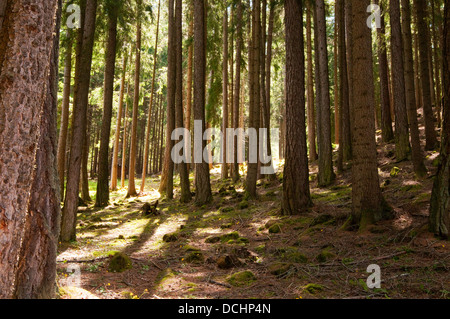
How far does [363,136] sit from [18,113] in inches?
240

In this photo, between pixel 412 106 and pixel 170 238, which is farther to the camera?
pixel 412 106

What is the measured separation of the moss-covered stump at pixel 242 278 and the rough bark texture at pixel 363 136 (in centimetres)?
284

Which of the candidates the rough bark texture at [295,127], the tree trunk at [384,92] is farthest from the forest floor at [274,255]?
the tree trunk at [384,92]

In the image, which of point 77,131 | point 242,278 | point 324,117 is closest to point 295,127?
point 324,117

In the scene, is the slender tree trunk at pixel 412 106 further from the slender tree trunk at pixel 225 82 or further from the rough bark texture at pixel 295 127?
the slender tree trunk at pixel 225 82

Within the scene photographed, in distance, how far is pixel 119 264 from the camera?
5.51 m

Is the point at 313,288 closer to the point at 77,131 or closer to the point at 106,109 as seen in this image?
the point at 77,131

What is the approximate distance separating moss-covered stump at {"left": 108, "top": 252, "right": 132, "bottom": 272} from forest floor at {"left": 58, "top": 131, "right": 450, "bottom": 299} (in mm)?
67

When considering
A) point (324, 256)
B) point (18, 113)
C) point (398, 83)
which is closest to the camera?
point (18, 113)

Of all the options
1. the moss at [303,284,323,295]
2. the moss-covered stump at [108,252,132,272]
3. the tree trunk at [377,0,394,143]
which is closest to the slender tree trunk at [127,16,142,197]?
the tree trunk at [377,0,394,143]

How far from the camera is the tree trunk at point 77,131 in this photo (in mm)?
7484

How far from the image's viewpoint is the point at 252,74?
42.0ft
